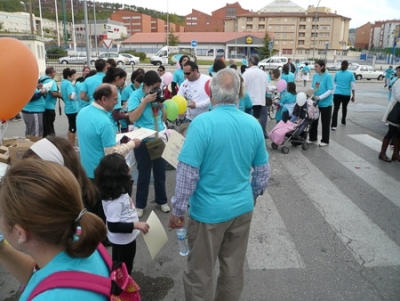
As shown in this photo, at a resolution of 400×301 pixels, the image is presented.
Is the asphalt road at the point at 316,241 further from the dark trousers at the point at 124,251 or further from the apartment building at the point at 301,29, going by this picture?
the apartment building at the point at 301,29

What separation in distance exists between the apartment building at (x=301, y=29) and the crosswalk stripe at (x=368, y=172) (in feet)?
267

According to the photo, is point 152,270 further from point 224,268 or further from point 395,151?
point 395,151

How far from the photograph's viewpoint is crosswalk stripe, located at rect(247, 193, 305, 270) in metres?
3.62

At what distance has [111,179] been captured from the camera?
271cm

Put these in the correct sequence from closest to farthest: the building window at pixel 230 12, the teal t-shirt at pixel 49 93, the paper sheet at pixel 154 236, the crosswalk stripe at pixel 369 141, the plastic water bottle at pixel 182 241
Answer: the paper sheet at pixel 154 236
the plastic water bottle at pixel 182 241
the teal t-shirt at pixel 49 93
the crosswalk stripe at pixel 369 141
the building window at pixel 230 12

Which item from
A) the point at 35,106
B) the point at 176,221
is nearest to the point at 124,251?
the point at 176,221

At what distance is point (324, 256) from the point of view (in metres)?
3.75

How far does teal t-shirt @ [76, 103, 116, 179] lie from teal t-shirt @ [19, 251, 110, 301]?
2233mm

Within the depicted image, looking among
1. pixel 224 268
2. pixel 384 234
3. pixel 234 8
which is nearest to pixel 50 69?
pixel 224 268

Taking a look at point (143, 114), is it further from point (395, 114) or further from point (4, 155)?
point (395, 114)

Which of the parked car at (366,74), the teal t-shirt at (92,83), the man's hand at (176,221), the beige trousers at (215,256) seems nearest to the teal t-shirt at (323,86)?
the teal t-shirt at (92,83)

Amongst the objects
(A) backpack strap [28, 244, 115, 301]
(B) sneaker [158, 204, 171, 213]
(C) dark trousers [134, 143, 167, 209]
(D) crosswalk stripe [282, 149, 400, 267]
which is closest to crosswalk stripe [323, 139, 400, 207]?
(D) crosswalk stripe [282, 149, 400, 267]

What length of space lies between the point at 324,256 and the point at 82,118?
3.00 meters

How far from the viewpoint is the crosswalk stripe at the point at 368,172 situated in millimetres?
5535
